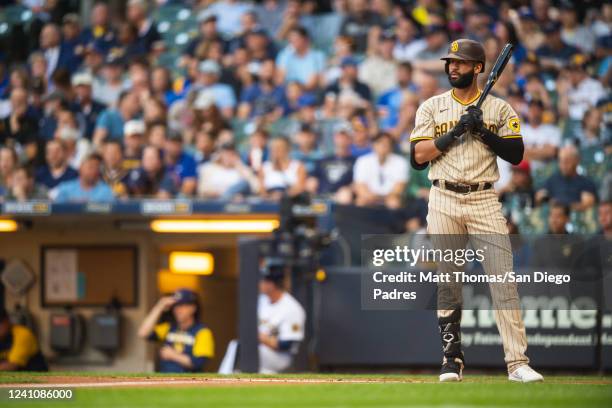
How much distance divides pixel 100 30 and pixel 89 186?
174 inches

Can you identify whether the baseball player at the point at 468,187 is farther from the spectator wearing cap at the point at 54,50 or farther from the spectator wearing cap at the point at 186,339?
the spectator wearing cap at the point at 54,50

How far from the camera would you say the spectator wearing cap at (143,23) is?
15.5 m

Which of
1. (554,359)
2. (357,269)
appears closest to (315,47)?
(357,269)

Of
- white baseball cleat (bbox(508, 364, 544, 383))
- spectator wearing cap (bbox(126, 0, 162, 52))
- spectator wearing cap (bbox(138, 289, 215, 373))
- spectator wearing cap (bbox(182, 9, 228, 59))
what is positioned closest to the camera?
white baseball cleat (bbox(508, 364, 544, 383))

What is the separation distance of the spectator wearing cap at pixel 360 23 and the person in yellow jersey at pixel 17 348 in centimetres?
583

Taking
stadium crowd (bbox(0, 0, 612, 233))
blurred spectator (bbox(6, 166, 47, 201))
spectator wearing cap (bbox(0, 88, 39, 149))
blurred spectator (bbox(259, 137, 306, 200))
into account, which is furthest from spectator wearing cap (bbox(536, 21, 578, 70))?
spectator wearing cap (bbox(0, 88, 39, 149))

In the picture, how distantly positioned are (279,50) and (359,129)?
2.45 metres

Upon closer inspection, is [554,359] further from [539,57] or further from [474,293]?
[539,57]

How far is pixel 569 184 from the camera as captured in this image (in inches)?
431

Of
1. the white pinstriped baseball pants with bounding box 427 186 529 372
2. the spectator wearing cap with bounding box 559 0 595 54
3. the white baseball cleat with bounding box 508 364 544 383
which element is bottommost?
the white baseball cleat with bounding box 508 364 544 383

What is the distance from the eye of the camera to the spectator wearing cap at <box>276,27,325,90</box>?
46.0ft

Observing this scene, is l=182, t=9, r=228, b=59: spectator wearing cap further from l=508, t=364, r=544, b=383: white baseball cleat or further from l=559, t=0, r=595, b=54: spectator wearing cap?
l=508, t=364, r=544, b=383: white baseball cleat

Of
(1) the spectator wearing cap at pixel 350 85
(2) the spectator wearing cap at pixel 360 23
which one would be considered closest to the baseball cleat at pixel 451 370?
(1) the spectator wearing cap at pixel 350 85

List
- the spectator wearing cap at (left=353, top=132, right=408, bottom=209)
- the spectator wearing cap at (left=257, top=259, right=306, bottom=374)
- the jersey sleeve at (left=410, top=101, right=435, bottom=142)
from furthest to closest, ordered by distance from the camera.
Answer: the spectator wearing cap at (left=353, top=132, right=408, bottom=209) → the spectator wearing cap at (left=257, top=259, right=306, bottom=374) → the jersey sleeve at (left=410, top=101, right=435, bottom=142)
